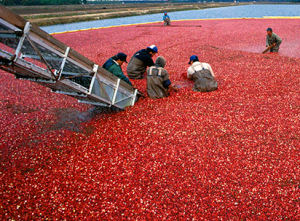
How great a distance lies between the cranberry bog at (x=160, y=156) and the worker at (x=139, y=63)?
2284mm

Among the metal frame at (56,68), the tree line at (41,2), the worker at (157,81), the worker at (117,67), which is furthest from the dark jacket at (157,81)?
the tree line at (41,2)

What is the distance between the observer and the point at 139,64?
436 inches

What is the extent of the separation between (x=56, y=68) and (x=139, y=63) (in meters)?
5.18

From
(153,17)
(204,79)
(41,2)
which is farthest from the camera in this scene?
(41,2)

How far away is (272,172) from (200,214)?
2138 millimetres

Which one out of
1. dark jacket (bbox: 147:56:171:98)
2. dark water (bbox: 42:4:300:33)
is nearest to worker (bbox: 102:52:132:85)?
dark jacket (bbox: 147:56:171:98)

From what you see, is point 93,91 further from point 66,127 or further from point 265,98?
point 265,98

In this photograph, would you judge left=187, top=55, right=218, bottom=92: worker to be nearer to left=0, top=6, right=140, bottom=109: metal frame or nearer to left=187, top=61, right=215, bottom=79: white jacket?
left=187, top=61, right=215, bottom=79: white jacket

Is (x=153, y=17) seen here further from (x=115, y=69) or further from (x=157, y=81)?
(x=115, y=69)

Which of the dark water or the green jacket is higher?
the dark water

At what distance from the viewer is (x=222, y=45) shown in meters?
18.8

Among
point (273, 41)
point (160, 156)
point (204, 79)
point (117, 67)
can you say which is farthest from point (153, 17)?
point (160, 156)

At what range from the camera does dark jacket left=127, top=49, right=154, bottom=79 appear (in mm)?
10519

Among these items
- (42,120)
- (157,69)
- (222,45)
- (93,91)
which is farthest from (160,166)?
(222,45)
